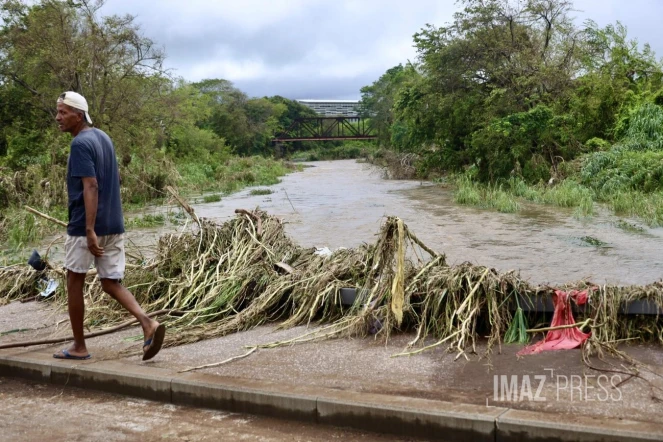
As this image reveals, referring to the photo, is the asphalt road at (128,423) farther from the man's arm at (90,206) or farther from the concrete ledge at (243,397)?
the man's arm at (90,206)

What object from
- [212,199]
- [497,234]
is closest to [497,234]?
[497,234]

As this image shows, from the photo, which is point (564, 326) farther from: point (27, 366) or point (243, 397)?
point (27, 366)

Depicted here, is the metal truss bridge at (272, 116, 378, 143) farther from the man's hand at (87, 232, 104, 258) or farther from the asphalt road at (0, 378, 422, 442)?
the asphalt road at (0, 378, 422, 442)

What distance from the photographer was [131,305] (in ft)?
17.1

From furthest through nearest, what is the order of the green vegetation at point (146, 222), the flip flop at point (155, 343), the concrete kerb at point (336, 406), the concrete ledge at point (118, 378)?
the green vegetation at point (146, 222), the flip flop at point (155, 343), the concrete ledge at point (118, 378), the concrete kerb at point (336, 406)

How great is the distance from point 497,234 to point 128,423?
11075 mm

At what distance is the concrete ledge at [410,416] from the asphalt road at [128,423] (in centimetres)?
7

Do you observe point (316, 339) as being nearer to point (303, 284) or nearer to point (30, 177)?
point (303, 284)

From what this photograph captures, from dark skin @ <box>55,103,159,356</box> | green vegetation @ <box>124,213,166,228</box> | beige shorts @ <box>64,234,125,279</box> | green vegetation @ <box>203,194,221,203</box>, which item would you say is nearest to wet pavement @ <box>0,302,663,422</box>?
dark skin @ <box>55,103,159,356</box>

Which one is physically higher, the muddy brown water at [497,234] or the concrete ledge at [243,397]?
the concrete ledge at [243,397]

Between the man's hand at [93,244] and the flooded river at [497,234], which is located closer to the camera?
the man's hand at [93,244]

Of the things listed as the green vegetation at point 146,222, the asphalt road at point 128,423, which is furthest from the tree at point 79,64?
the asphalt road at point 128,423

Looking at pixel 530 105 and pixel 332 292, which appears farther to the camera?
pixel 530 105

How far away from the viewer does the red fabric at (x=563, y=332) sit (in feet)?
16.4
